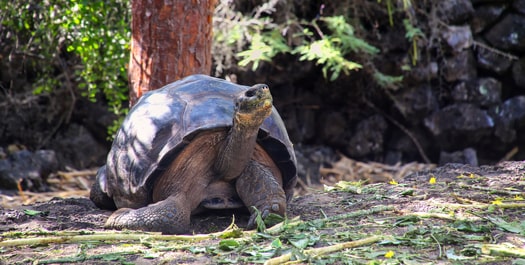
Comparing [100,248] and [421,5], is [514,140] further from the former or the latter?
[100,248]

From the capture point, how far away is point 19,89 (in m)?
7.06

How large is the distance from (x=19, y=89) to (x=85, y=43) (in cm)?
224

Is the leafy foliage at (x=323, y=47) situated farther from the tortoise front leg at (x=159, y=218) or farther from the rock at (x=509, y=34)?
the tortoise front leg at (x=159, y=218)

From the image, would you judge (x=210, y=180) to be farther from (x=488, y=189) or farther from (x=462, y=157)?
(x=462, y=157)

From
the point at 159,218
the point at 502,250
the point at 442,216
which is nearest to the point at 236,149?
the point at 159,218

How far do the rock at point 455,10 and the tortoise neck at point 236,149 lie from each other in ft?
16.6

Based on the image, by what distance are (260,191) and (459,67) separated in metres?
5.17

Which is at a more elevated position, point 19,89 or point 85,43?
point 85,43

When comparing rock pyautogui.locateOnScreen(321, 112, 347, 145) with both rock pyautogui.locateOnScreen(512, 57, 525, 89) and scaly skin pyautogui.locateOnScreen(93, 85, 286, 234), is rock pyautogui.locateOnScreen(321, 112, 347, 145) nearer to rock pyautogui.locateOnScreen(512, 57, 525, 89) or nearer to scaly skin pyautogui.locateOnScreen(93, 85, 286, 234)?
rock pyautogui.locateOnScreen(512, 57, 525, 89)

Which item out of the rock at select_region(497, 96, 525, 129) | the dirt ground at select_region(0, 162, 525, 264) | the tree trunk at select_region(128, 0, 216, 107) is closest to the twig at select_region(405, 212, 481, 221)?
the dirt ground at select_region(0, 162, 525, 264)

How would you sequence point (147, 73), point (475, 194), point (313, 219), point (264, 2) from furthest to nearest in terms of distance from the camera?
point (264, 2)
point (147, 73)
point (475, 194)
point (313, 219)

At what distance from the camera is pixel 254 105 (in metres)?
2.83

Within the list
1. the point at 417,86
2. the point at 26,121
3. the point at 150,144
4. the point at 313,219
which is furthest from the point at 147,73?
the point at 417,86

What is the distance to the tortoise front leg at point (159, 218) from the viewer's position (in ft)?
9.78
